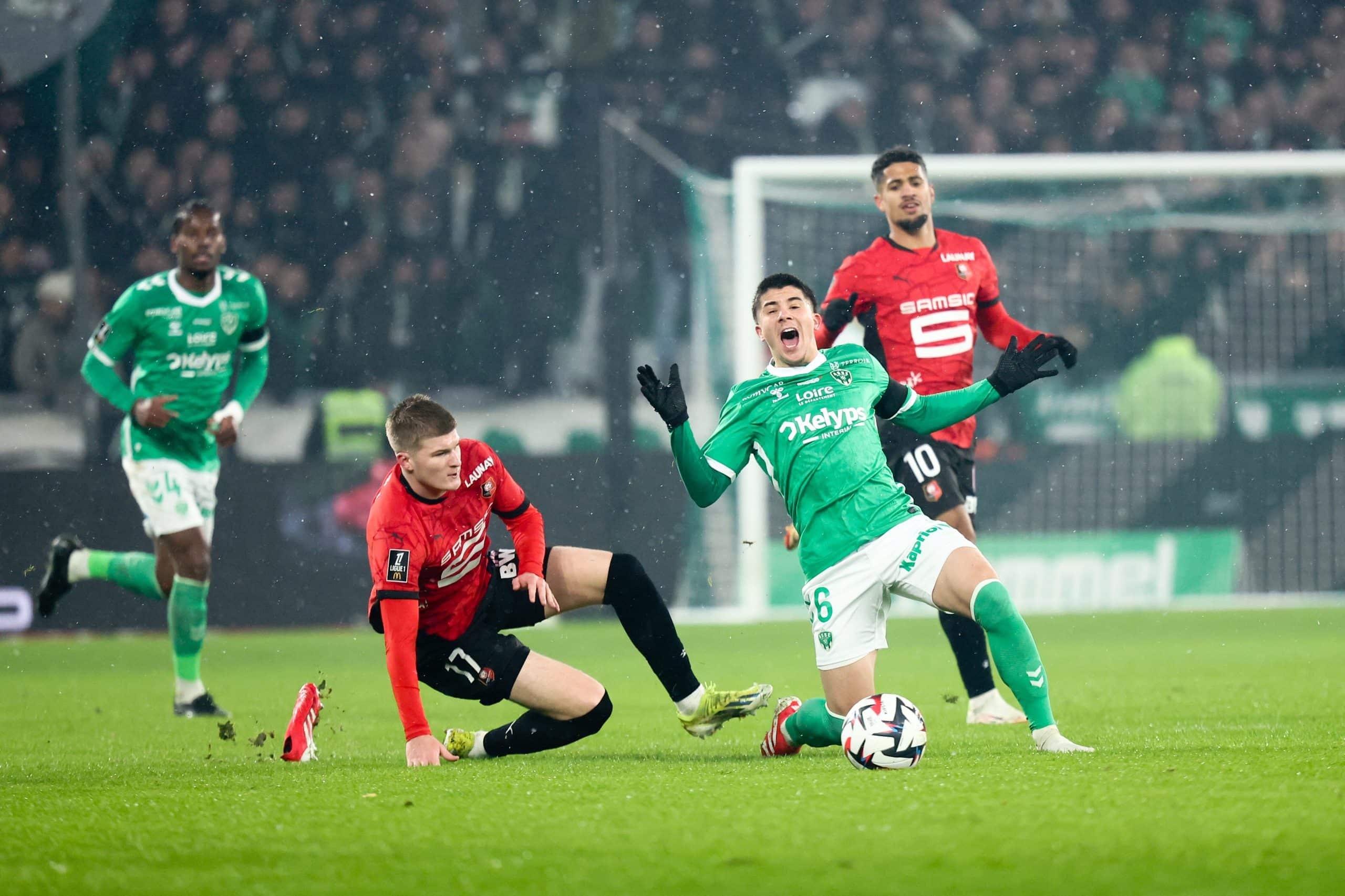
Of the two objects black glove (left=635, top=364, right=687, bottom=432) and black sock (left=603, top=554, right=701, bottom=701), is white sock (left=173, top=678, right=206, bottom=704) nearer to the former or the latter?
black sock (left=603, top=554, right=701, bottom=701)

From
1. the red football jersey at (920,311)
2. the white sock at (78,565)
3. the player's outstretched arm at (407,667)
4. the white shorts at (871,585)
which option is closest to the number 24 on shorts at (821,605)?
the white shorts at (871,585)

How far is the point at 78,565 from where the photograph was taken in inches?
297

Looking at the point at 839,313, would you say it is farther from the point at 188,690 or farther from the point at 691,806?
the point at 188,690

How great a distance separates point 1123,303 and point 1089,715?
678 centimetres

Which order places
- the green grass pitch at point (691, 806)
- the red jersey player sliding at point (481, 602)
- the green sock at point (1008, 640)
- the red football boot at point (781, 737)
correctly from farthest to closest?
the red football boot at point (781, 737), the red jersey player sliding at point (481, 602), the green sock at point (1008, 640), the green grass pitch at point (691, 806)

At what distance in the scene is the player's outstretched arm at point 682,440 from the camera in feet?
14.2

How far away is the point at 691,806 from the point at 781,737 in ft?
3.69

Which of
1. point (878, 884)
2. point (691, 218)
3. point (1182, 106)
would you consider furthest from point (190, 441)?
point (1182, 106)

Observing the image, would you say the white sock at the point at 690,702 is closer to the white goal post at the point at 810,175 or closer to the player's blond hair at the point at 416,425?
the player's blond hair at the point at 416,425

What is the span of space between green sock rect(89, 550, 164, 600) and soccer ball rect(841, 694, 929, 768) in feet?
13.8

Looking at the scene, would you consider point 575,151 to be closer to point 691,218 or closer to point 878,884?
point 691,218

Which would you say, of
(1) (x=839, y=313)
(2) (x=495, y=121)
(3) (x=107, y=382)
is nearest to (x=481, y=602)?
(1) (x=839, y=313)

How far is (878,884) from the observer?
263 centimetres

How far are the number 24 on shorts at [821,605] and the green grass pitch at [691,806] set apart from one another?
41cm
